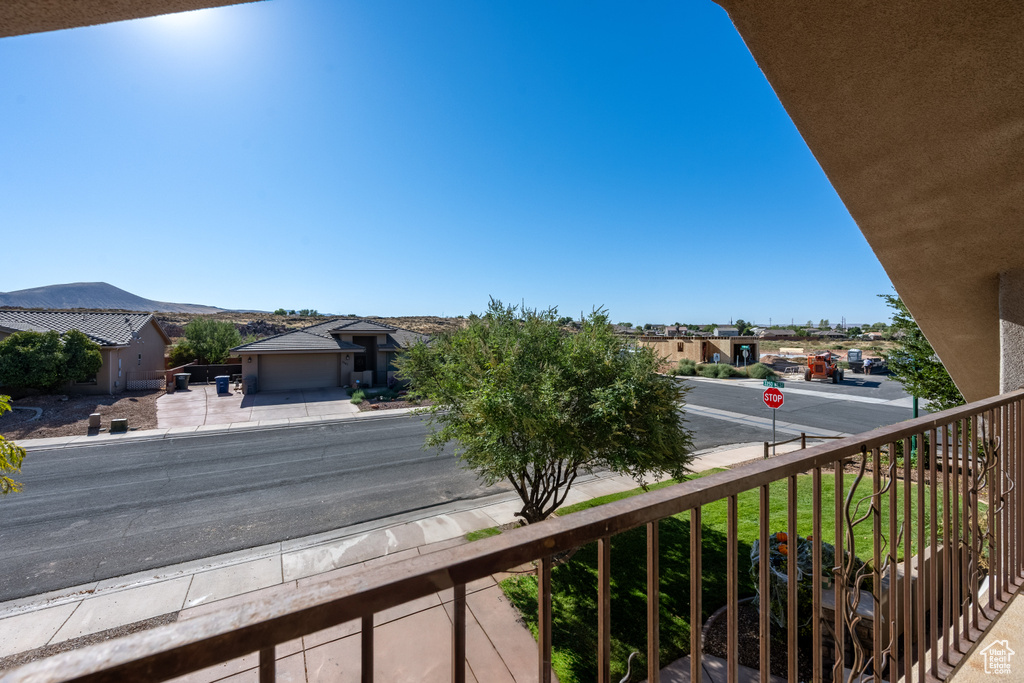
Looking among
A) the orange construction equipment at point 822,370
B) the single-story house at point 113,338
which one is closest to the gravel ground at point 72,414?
the single-story house at point 113,338

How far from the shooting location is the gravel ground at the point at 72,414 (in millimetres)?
14812

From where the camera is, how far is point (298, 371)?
24.4 m

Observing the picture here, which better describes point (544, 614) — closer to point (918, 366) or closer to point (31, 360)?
point (918, 366)

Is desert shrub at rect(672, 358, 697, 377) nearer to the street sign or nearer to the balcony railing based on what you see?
the street sign

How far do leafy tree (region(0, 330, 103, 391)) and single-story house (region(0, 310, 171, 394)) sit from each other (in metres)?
0.94

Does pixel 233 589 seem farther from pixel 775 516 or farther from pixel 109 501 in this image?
pixel 775 516

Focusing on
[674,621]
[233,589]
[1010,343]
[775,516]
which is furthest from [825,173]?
[233,589]

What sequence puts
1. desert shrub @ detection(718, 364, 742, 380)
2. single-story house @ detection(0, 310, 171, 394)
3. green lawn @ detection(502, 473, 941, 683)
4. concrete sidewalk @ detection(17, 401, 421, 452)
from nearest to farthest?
green lawn @ detection(502, 473, 941, 683) < concrete sidewalk @ detection(17, 401, 421, 452) < single-story house @ detection(0, 310, 171, 394) < desert shrub @ detection(718, 364, 742, 380)

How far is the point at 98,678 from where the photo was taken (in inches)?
25.6

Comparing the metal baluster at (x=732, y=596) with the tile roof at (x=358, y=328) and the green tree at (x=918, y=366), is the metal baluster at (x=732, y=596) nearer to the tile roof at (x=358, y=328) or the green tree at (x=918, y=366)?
the green tree at (x=918, y=366)

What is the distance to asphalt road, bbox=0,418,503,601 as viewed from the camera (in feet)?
23.7

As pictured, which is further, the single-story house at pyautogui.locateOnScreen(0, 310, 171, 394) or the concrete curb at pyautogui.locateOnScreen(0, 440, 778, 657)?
the single-story house at pyautogui.locateOnScreen(0, 310, 171, 394)

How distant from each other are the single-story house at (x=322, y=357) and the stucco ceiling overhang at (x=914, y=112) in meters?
19.3

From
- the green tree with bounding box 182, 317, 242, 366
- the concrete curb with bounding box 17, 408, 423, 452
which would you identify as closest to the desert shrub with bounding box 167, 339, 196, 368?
the green tree with bounding box 182, 317, 242, 366
